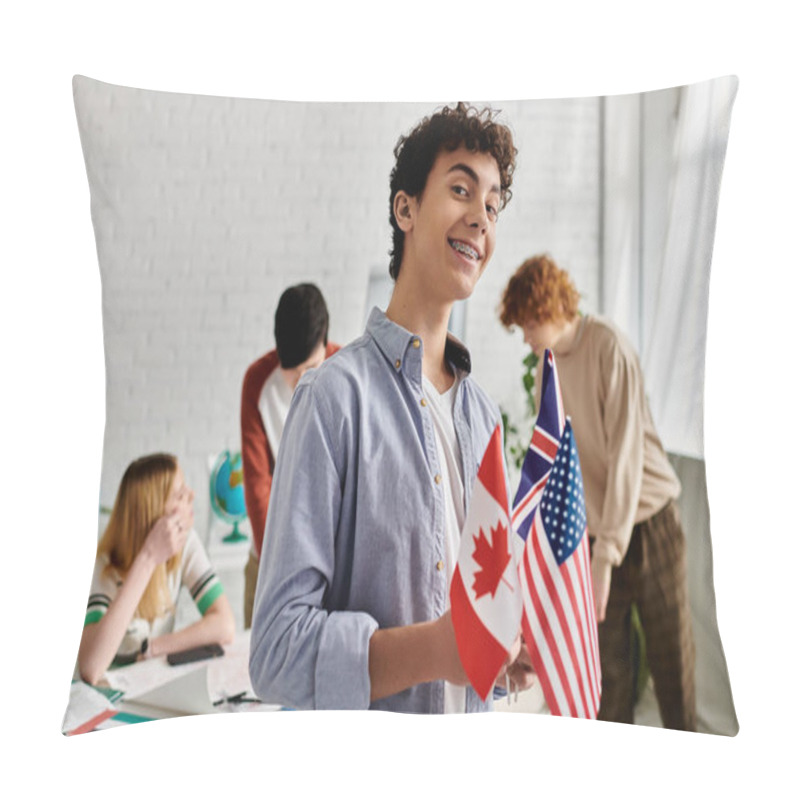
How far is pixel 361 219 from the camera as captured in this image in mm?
2158

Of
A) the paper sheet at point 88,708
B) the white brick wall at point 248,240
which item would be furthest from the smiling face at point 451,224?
the paper sheet at point 88,708

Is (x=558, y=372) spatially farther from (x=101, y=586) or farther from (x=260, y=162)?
(x=101, y=586)

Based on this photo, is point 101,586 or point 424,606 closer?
A: point 424,606

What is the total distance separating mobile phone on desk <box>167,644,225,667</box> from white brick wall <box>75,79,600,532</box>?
0.25m

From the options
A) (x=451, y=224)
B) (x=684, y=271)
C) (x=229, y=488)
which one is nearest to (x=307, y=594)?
(x=229, y=488)

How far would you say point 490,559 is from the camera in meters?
2.07

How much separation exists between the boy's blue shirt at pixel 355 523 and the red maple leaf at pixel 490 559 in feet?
0.22

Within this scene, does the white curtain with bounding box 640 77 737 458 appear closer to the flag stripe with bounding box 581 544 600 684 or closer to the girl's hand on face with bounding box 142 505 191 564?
the flag stripe with bounding box 581 544 600 684

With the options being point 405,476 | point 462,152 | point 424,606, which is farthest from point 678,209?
point 424,606

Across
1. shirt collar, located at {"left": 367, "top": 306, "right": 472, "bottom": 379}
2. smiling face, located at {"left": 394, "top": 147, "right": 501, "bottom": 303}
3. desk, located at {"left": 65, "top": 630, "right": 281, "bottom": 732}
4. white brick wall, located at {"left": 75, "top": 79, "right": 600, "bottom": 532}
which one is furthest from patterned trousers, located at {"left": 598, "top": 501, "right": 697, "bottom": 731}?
desk, located at {"left": 65, "top": 630, "right": 281, "bottom": 732}

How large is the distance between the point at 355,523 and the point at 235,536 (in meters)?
0.26

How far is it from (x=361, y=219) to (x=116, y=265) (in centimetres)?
51

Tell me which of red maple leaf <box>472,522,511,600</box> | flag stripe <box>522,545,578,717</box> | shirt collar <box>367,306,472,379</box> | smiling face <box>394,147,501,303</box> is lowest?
flag stripe <box>522,545,578,717</box>

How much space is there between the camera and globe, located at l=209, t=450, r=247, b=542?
84.9 inches
